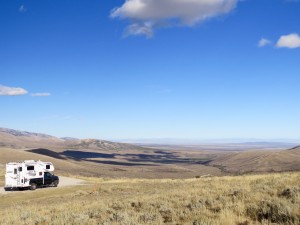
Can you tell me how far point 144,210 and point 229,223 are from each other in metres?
5.11

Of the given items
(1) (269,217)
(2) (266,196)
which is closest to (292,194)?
(2) (266,196)

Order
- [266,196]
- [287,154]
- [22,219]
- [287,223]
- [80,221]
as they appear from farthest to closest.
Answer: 1. [287,154]
2. [22,219]
3. [266,196]
4. [80,221]
5. [287,223]

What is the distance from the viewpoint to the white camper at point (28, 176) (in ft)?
135

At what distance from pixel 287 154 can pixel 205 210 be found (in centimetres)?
13313

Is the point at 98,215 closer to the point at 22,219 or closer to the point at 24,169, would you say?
the point at 22,219

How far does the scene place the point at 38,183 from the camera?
42844 mm

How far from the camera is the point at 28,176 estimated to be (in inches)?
1645

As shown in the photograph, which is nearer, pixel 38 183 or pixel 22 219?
pixel 22 219

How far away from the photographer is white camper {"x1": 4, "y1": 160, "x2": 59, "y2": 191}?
41.3m

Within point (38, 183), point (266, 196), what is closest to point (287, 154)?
point (38, 183)

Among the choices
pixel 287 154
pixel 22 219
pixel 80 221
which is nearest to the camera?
pixel 80 221

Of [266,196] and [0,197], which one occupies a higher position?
[266,196]

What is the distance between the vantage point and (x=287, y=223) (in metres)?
10.4

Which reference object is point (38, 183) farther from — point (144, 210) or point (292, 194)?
point (292, 194)
